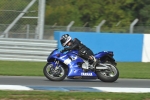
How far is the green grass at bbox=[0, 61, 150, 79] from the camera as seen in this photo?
634 inches

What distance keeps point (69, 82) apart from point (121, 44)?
808 centimetres

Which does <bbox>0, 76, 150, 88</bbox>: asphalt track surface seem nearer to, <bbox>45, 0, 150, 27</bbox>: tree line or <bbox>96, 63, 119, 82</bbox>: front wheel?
<bbox>96, 63, 119, 82</bbox>: front wheel

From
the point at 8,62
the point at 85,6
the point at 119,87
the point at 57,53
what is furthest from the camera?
the point at 85,6

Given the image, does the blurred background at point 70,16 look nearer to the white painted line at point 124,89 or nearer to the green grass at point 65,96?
the white painted line at point 124,89

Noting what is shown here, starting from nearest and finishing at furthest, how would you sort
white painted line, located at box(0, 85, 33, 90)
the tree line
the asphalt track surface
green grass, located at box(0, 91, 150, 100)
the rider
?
green grass, located at box(0, 91, 150, 100), white painted line, located at box(0, 85, 33, 90), the asphalt track surface, the rider, the tree line

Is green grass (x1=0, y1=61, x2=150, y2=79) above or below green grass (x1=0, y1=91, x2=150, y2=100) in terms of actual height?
above

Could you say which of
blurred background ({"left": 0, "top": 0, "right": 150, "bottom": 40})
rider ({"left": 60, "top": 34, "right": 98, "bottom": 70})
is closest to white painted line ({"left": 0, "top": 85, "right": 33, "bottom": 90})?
rider ({"left": 60, "top": 34, "right": 98, "bottom": 70})

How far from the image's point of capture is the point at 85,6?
40.6 m

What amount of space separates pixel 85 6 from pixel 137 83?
87.8 ft

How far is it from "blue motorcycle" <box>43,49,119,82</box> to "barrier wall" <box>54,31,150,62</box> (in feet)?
24.1

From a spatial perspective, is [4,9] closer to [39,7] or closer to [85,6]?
[39,7]

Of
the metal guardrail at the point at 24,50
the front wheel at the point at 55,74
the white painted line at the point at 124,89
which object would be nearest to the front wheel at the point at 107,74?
the front wheel at the point at 55,74

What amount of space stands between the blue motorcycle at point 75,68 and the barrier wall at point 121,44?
736 cm

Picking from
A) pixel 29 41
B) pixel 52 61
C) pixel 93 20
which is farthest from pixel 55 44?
pixel 93 20
